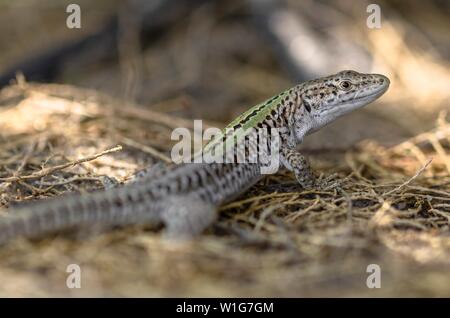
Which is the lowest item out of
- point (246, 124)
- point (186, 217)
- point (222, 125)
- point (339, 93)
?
point (186, 217)

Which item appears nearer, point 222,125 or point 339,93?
point 339,93

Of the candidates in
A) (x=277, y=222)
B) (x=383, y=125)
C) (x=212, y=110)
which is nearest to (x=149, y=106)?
(x=212, y=110)

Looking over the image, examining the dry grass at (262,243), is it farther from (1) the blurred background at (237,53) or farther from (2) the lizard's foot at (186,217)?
(1) the blurred background at (237,53)

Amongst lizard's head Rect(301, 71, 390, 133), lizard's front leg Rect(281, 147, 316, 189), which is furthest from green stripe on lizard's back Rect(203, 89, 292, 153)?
lizard's front leg Rect(281, 147, 316, 189)

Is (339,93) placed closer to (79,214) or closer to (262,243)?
(262,243)

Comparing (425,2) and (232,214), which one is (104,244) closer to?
(232,214)

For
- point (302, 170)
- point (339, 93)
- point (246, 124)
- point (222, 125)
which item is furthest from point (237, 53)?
point (302, 170)
